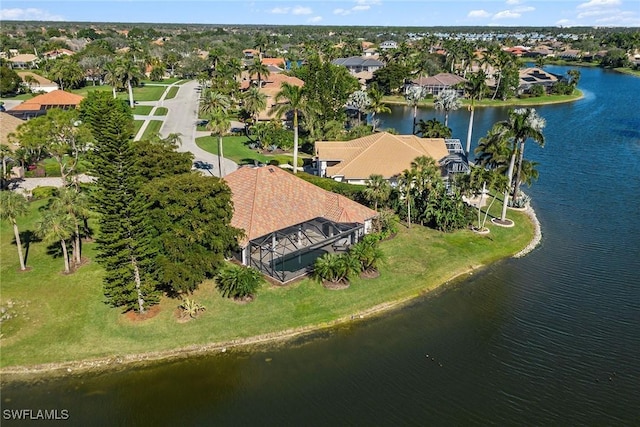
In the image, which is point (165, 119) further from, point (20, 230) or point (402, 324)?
point (402, 324)

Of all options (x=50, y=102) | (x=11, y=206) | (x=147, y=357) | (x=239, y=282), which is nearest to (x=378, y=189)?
(x=239, y=282)

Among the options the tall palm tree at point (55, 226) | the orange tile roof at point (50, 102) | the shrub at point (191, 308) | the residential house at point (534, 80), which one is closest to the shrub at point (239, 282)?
the shrub at point (191, 308)

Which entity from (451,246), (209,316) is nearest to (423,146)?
(451,246)

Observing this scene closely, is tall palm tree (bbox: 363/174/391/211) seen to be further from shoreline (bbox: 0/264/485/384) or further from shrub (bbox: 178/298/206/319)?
shrub (bbox: 178/298/206/319)

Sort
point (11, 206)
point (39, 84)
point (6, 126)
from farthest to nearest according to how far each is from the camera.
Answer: point (39, 84) → point (6, 126) → point (11, 206)

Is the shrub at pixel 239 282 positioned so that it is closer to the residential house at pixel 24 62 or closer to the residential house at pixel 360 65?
the residential house at pixel 360 65

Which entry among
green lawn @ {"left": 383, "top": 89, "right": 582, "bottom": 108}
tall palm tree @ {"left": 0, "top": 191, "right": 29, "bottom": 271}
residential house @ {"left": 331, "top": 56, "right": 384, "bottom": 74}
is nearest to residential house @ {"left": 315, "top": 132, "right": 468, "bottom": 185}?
tall palm tree @ {"left": 0, "top": 191, "right": 29, "bottom": 271}

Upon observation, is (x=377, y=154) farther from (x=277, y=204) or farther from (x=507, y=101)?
(x=507, y=101)
